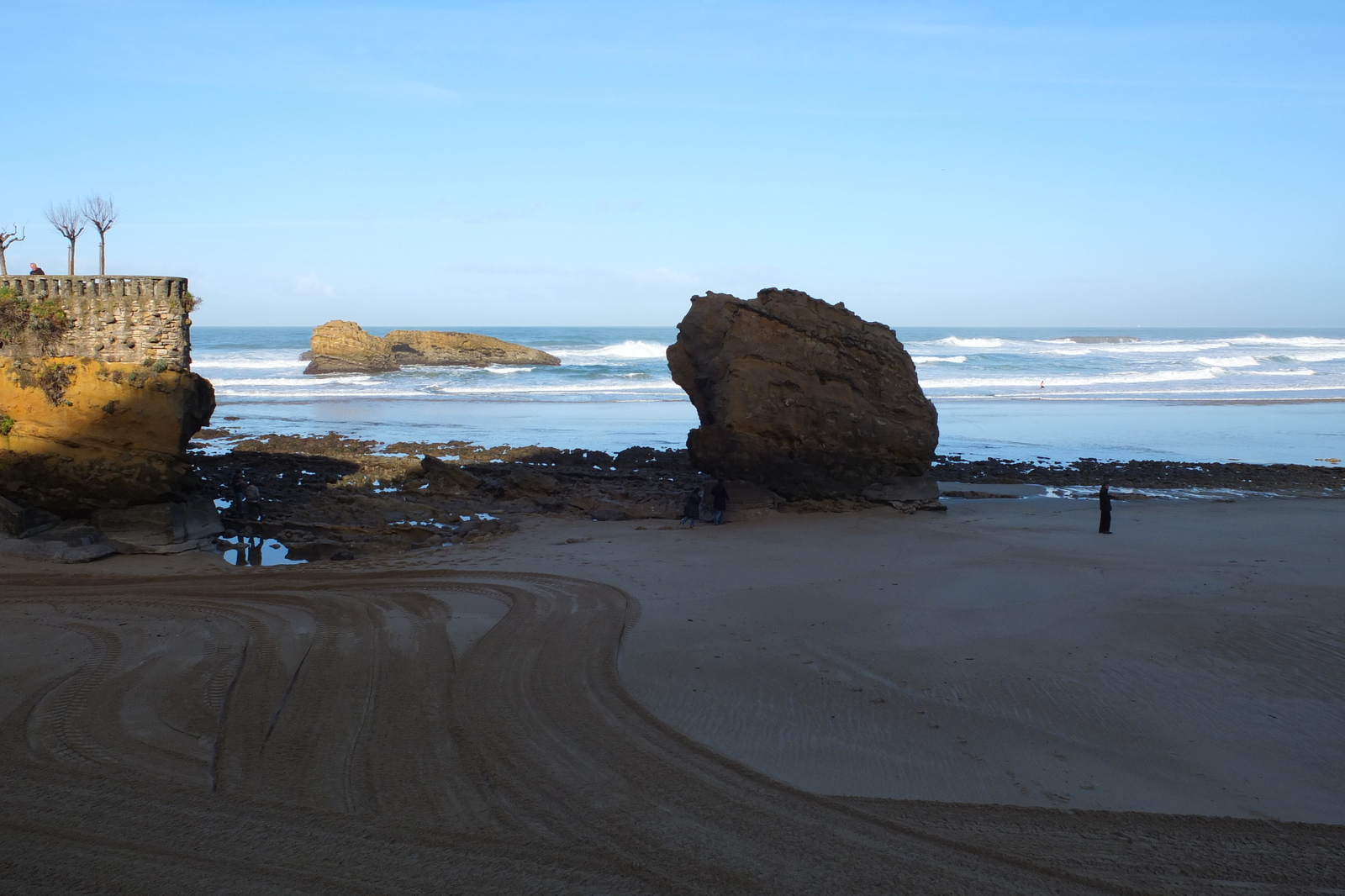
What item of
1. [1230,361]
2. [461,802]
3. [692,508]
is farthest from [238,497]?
[1230,361]

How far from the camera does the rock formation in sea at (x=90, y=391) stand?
13.5m

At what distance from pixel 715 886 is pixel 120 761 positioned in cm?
463

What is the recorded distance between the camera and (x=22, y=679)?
8.29 meters

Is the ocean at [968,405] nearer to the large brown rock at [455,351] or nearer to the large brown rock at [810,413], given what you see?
the large brown rock at [455,351]

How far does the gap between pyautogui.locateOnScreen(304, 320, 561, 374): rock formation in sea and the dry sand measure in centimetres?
4873

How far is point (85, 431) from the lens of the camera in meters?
13.6

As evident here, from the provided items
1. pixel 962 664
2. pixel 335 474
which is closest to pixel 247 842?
pixel 962 664

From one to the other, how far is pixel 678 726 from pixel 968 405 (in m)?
35.0

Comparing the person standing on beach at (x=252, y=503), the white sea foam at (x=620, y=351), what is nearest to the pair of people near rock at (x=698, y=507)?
the person standing on beach at (x=252, y=503)

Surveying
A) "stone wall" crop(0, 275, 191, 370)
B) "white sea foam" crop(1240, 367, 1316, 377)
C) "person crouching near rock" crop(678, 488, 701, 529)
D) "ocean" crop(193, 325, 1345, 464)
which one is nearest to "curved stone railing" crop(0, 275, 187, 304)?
"stone wall" crop(0, 275, 191, 370)

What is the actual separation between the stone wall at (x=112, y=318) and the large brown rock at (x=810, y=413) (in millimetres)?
9293

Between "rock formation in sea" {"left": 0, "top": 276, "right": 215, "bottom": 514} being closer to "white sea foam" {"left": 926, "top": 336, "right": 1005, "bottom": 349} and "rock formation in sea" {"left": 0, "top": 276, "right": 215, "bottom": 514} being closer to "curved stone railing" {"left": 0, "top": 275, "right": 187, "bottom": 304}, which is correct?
"curved stone railing" {"left": 0, "top": 275, "right": 187, "bottom": 304}

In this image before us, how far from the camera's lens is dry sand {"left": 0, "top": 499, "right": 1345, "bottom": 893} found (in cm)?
543

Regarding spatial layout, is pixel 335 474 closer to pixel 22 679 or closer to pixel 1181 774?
pixel 22 679
